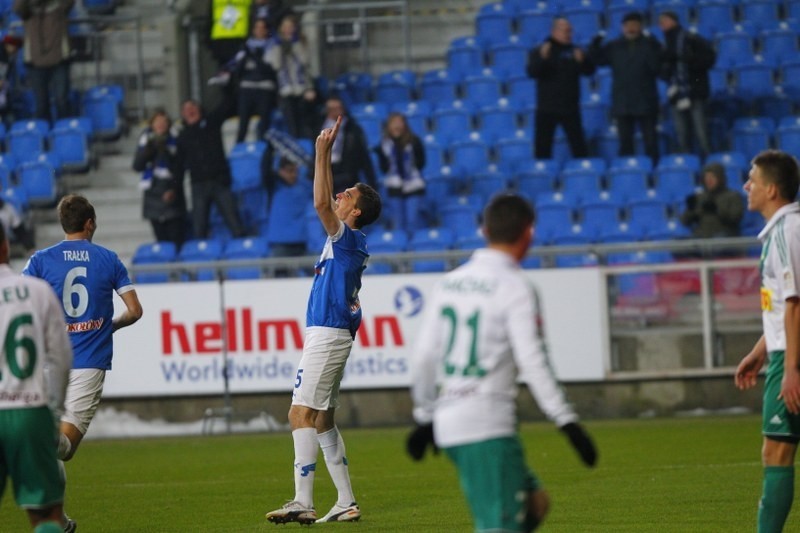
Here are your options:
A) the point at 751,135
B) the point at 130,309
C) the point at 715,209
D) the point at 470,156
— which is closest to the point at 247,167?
the point at 470,156

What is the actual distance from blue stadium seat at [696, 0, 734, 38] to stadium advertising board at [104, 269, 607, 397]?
771cm

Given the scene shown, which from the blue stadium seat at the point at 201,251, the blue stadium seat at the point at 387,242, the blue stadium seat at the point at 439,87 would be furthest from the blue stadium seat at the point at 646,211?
the blue stadium seat at the point at 201,251

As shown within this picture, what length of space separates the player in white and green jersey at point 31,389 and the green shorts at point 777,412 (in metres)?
3.38

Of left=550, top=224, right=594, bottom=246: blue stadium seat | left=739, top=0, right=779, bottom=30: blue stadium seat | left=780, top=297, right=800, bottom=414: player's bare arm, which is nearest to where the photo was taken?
left=780, top=297, right=800, bottom=414: player's bare arm

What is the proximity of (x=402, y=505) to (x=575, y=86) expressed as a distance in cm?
1107

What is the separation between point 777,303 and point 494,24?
17.4 meters

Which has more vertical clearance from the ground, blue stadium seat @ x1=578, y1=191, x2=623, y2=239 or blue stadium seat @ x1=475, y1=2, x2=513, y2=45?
blue stadium seat @ x1=475, y1=2, x2=513, y2=45

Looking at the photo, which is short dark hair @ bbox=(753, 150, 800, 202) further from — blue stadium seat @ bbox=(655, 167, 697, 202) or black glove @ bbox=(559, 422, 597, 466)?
blue stadium seat @ bbox=(655, 167, 697, 202)

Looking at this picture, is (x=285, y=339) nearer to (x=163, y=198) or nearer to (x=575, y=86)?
(x=163, y=198)

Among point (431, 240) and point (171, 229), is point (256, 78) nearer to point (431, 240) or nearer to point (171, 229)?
point (171, 229)

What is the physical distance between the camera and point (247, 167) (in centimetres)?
2169

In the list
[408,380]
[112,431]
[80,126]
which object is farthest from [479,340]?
[80,126]

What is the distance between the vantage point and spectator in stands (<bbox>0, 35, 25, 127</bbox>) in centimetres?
A: 2323

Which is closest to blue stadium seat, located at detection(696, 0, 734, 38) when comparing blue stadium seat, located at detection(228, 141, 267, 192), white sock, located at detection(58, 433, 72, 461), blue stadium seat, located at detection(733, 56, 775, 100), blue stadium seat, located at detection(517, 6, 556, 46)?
blue stadium seat, located at detection(733, 56, 775, 100)
